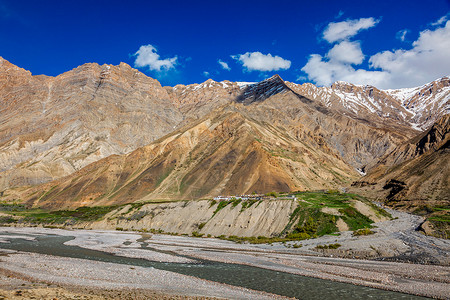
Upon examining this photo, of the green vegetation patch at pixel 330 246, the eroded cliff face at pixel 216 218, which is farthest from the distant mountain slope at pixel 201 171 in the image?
the green vegetation patch at pixel 330 246

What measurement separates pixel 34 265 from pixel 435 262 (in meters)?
47.6

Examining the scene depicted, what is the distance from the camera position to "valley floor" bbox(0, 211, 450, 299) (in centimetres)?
3080

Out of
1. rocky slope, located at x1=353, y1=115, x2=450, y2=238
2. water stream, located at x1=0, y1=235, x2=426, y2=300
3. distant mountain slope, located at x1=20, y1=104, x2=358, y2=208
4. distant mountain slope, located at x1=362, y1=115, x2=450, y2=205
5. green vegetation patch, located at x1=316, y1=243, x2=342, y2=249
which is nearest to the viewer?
water stream, located at x1=0, y1=235, x2=426, y2=300

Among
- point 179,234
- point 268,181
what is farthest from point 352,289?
Answer: point 268,181

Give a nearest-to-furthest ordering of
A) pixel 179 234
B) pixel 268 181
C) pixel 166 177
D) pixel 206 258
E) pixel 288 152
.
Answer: pixel 206 258 → pixel 179 234 → pixel 268 181 → pixel 166 177 → pixel 288 152

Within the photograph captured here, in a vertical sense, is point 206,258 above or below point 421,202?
below

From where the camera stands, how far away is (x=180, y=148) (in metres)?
182

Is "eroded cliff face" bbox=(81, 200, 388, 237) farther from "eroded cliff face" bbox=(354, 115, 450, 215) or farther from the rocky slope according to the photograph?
"eroded cliff face" bbox=(354, 115, 450, 215)

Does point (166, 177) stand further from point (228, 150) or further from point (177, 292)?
point (177, 292)

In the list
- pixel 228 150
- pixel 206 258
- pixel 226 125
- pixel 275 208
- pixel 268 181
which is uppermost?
pixel 226 125

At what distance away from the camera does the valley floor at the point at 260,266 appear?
30797 millimetres

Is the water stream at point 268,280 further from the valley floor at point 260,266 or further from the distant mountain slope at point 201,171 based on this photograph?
the distant mountain slope at point 201,171

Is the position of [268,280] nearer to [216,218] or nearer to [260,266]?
[260,266]

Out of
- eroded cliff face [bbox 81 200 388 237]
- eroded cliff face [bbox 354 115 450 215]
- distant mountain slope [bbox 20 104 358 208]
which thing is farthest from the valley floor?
distant mountain slope [bbox 20 104 358 208]
